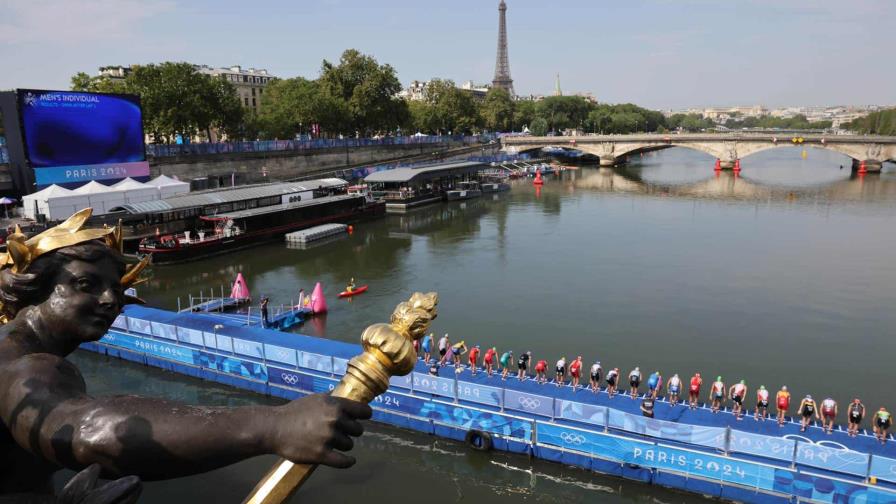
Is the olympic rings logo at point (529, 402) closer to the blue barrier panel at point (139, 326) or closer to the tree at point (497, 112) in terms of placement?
the blue barrier panel at point (139, 326)

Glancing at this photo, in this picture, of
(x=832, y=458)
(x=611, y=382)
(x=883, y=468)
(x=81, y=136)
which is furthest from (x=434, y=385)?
(x=81, y=136)

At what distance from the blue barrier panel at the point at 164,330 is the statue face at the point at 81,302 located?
73.7 feet

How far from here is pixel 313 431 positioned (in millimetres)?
2904

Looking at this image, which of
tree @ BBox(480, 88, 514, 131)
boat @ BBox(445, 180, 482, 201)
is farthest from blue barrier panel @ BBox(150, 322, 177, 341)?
tree @ BBox(480, 88, 514, 131)

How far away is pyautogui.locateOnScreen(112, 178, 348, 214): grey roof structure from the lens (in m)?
44.0

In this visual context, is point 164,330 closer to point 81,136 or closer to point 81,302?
point 81,302

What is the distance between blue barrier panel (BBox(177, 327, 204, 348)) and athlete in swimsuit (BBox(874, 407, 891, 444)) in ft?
73.6

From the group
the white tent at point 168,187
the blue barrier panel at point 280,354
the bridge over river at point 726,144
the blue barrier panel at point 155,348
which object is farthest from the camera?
the bridge over river at point 726,144

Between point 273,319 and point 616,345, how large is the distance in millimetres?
16067

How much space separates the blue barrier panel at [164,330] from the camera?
2469 centimetres

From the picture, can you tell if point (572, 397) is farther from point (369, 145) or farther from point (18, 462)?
point (369, 145)

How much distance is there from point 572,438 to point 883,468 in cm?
738

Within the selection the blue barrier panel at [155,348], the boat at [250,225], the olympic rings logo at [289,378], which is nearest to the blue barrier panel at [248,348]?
the olympic rings logo at [289,378]

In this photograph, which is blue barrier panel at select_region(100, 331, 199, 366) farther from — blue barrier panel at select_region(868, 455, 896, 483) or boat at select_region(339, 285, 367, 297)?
blue barrier panel at select_region(868, 455, 896, 483)
